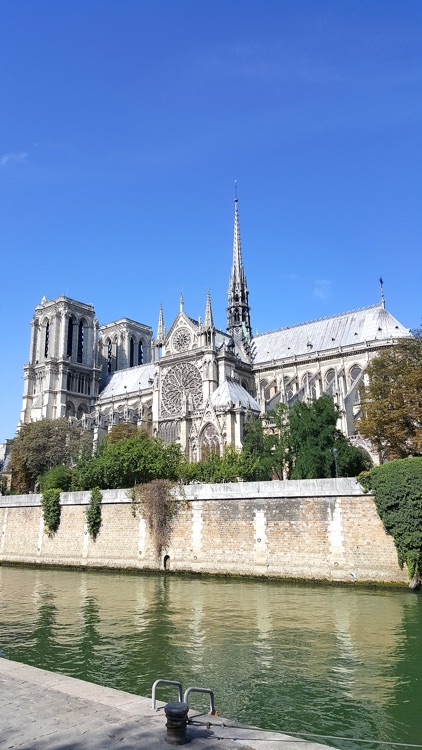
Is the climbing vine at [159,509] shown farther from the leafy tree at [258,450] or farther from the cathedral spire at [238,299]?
the cathedral spire at [238,299]

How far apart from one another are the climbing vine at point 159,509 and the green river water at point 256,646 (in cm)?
448

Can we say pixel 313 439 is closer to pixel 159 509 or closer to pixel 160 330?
pixel 159 509

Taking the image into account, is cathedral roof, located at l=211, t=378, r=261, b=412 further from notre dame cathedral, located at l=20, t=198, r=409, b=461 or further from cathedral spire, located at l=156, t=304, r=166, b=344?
cathedral spire, located at l=156, t=304, r=166, b=344

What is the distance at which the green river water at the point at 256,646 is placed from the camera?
9.07 m

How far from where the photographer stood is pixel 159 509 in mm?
27297

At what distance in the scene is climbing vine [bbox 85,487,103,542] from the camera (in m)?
30.1

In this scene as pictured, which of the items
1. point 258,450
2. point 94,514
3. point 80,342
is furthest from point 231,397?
point 80,342

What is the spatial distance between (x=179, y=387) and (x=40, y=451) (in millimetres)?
17729

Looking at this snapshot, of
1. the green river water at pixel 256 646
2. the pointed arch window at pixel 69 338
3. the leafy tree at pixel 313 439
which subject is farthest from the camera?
the pointed arch window at pixel 69 338

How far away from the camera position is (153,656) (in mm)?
12320

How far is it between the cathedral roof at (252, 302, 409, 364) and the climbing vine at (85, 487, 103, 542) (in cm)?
3378

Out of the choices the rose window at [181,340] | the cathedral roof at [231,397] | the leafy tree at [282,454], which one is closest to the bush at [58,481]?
the leafy tree at [282,454]

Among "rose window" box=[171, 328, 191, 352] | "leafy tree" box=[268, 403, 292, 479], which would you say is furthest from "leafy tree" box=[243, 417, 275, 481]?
"rose window" box=[171, 328, 191, 352]

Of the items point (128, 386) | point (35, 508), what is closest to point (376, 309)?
point (128, 386)
